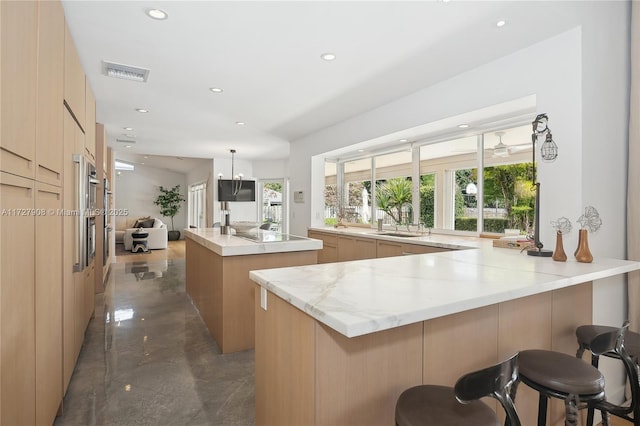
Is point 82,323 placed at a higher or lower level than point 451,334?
lower

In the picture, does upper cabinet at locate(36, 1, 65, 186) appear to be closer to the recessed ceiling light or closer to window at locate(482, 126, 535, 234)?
the recessed ceiling light

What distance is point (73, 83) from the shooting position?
2471 millimetres

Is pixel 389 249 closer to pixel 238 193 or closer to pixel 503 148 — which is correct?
pixel 503 148

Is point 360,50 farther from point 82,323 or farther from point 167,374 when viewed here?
point 82,323

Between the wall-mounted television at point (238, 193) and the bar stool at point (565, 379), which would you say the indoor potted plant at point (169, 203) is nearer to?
the wall-mounted television at point (238, 193)

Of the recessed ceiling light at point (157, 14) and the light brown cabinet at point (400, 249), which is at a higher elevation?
the recessed ceiling light at point (157, 14)

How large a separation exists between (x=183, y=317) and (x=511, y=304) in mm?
3322

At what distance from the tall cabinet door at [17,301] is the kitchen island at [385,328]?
35.9 inches

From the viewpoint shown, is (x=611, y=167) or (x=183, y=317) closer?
(x=611, y=167)

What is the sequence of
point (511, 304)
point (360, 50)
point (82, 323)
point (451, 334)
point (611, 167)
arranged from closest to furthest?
point (451, 334) < point (511, 304) < point (611, 167) < point (360, 50) < point (82, 323)

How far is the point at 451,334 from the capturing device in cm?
151

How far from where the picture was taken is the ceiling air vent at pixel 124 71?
307 cm

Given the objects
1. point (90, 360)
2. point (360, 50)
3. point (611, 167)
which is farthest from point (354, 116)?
point (90, 360)

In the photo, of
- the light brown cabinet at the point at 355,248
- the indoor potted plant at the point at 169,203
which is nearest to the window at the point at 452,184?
the light brown cabinet at the point at 355,248
